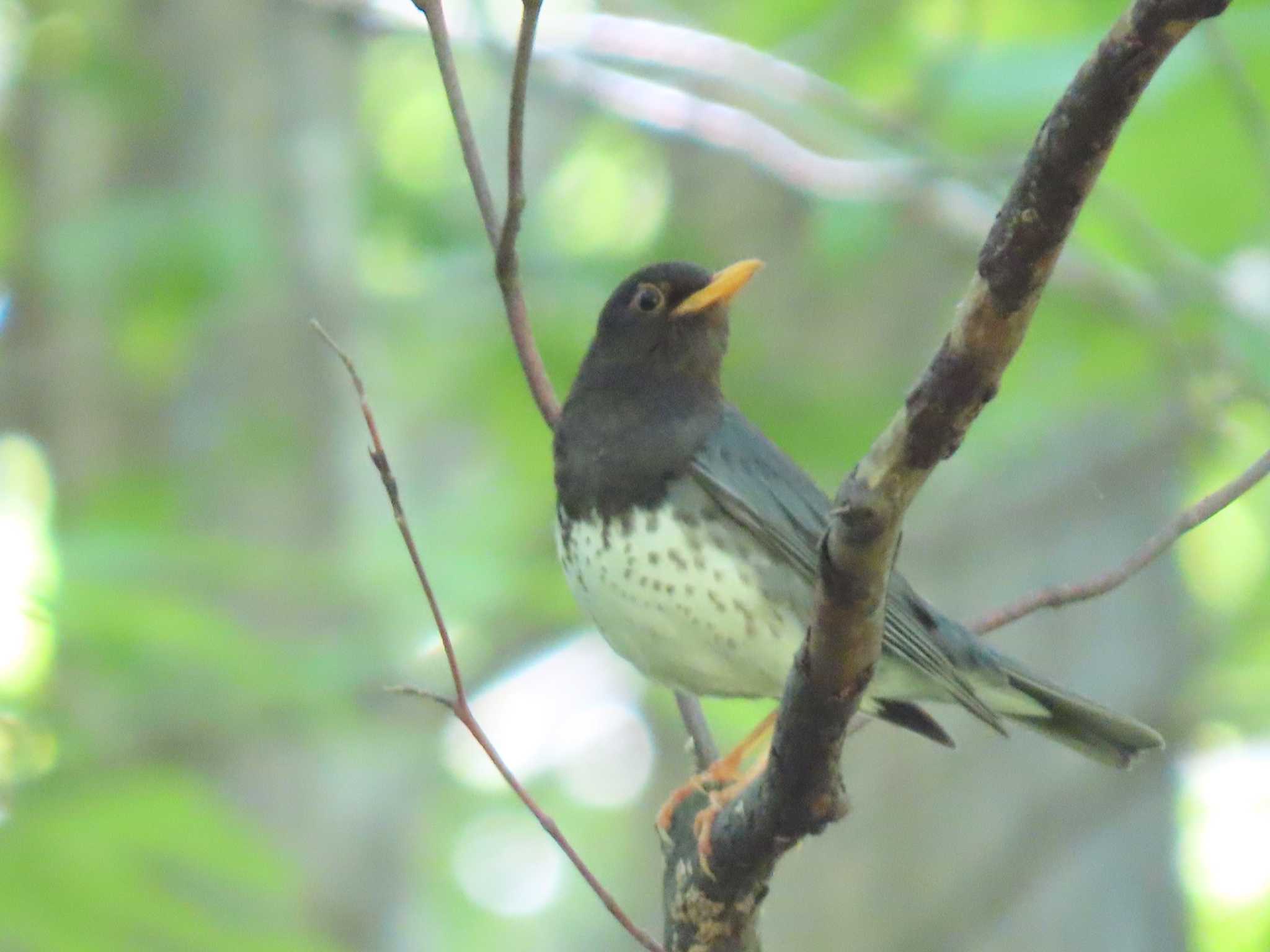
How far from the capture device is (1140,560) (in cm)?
331

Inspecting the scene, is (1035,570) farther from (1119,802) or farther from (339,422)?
(339,422)

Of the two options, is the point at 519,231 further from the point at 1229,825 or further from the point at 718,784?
the point at 1229,825

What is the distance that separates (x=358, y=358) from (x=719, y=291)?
16.2 ft

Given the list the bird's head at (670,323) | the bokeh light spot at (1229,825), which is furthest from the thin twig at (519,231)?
the bokeh light spot at (1229,825)

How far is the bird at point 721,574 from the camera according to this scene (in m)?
3.76

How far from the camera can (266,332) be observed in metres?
8.60

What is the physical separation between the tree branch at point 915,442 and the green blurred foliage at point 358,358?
4.71ft

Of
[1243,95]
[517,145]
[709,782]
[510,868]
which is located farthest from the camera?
[510,868]

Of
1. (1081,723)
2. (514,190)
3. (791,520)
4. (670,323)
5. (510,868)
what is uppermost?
(514,190)

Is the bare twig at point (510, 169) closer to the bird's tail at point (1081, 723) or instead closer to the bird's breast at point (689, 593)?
the bird's breast at point (689, 593)

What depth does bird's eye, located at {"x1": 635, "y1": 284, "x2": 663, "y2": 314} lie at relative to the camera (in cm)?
433

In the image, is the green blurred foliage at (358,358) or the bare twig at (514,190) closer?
the bare twig at (514,190)

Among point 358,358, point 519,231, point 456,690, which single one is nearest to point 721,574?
point 519,231

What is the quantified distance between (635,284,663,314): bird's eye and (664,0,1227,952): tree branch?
5.19 ft
